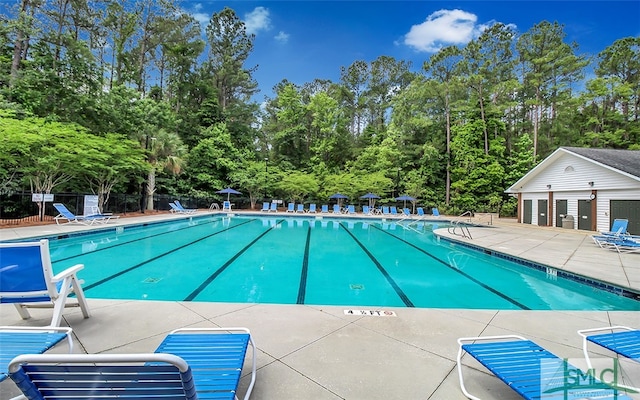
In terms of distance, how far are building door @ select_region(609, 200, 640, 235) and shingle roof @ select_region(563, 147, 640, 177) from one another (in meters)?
1.22

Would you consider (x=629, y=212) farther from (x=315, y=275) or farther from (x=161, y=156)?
(x=161, y=156)

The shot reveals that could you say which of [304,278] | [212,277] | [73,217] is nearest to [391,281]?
[304,278]

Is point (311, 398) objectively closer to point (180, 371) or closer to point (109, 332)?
point (180, 371)

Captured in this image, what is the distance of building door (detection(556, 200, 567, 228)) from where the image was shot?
14.5 m

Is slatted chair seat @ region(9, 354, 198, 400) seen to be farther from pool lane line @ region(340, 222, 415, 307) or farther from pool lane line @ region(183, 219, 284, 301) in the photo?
pool lane line @ region(340, 222, 415, 307)

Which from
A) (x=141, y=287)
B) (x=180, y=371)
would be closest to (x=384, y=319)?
(x=180, y=371)

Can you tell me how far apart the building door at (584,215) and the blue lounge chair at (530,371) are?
15.2 metres

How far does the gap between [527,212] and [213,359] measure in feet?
65.6

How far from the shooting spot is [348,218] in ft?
65.2

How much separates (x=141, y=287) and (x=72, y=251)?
411 cm

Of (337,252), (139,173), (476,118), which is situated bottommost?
(337,252)

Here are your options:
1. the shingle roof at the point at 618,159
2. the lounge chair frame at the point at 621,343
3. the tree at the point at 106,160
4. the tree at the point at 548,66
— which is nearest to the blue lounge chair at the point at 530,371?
the lounge chair frame at the point at 621,343

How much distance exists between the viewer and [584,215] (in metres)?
13.5

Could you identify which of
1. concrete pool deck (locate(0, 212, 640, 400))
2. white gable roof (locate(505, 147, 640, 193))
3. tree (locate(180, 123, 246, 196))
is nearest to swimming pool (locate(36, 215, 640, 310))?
concrete pool deck (locate(0, 212, 640, 400))
